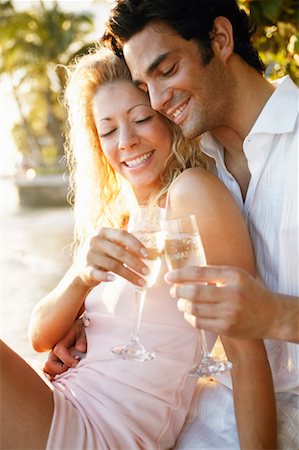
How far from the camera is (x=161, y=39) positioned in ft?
9.50

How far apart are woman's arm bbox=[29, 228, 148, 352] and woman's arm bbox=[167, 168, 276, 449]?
15.2 inches

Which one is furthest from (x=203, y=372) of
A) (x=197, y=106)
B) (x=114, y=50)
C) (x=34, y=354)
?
(x=34, y=354)

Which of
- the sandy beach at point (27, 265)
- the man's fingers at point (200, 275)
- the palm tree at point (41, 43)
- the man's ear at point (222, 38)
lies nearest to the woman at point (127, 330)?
the man's fingers at point (200, 275)

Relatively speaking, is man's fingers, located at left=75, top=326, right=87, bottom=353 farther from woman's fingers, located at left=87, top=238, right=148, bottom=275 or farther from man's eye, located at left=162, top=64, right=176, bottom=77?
man's eye, located at left=162, top=64, right=176, bottom=77

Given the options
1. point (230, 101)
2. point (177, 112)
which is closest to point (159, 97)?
point (177, 112)

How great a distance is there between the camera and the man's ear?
3.06 metres

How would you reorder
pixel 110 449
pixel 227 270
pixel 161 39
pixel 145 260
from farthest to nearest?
pixel 161 39
pixel 110 449
pixel 145 260
pixel 227 270

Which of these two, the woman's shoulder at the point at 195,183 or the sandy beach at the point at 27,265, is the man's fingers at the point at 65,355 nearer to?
the woman's shoulder at the point at 195,183

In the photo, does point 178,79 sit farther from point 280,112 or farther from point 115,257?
point 115,257

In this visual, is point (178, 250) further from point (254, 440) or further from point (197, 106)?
point (197, 106)

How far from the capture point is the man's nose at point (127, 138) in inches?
115

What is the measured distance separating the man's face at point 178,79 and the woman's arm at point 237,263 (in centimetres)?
53

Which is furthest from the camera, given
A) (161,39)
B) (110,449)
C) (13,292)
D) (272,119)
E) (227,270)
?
(13,292)

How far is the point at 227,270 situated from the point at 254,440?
2.74 ft
